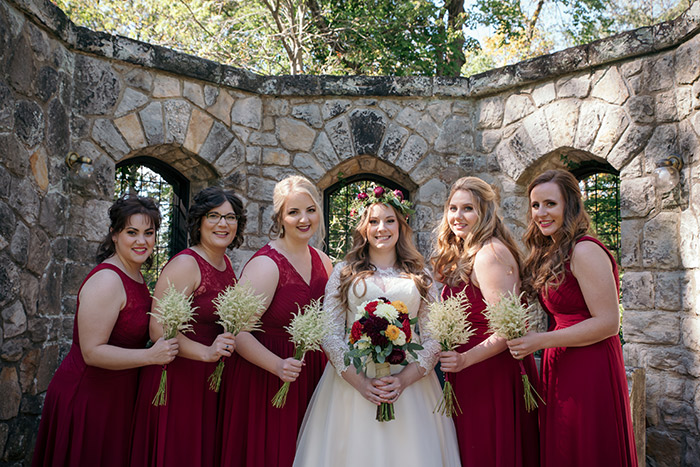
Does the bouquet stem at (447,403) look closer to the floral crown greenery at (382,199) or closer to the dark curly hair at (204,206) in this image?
the floral crown greenery at (382,199)

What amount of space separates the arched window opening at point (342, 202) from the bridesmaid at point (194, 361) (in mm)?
2686

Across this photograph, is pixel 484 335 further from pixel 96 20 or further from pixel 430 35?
pixel 96 20

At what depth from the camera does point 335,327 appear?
120 inches

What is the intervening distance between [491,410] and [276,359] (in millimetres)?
1155

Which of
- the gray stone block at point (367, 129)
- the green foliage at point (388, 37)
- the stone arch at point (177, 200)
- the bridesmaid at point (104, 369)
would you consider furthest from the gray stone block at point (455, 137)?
the green foliage at point (388, 37)

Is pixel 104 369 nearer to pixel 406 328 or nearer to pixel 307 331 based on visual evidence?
pixel 307 331

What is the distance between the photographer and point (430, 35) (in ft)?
34.1

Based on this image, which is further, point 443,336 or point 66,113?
point 66,113

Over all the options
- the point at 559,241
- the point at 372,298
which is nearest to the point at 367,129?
the point at 372,298

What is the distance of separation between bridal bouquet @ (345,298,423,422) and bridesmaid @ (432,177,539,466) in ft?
0.89

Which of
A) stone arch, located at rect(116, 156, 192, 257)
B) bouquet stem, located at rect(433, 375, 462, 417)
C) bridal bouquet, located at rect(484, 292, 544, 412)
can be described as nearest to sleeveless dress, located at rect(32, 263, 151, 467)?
bouquet stem, located at rect(433, 375, 462, 417)

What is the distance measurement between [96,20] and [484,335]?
12.3m

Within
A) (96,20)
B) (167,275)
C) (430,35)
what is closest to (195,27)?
(96,20)

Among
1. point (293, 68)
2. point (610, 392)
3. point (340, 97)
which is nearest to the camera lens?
point (610, 392)
